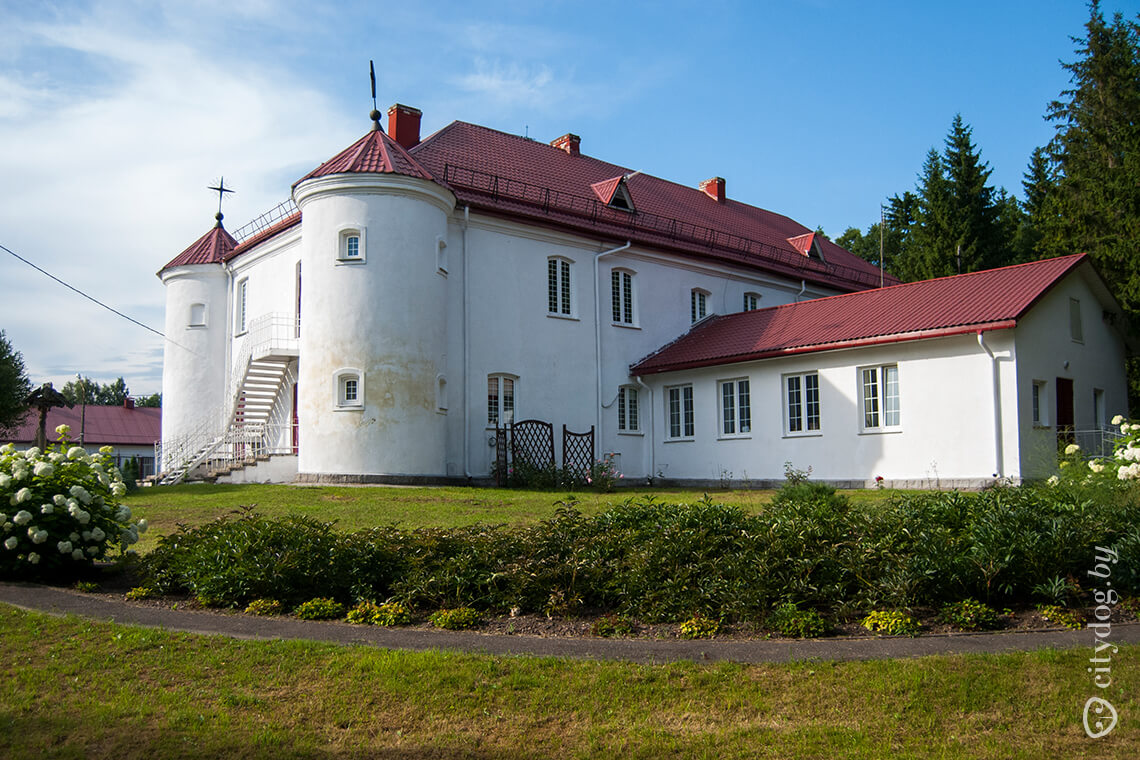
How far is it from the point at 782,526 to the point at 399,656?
3.87 metres

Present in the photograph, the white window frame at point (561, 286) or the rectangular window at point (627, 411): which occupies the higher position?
the white window frame at point (561, 286)

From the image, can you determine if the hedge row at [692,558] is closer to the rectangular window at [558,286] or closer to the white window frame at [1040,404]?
the white window frame at [1040,404]

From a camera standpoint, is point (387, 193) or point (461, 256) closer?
point (387, 193)

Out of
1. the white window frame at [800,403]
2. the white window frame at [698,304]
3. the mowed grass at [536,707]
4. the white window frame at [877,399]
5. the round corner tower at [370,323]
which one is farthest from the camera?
the white window frame at [698,304]

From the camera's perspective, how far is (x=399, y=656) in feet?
20.3

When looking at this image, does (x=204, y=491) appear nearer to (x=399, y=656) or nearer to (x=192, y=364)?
(x=192, y=364)

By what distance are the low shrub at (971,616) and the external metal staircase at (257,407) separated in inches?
816

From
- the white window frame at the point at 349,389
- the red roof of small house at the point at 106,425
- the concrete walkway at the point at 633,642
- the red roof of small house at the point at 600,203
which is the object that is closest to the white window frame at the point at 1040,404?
the red roof of small house at the point at 600,203

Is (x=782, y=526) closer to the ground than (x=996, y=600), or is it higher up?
higher up

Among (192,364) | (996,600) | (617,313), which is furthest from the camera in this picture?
(192,364)

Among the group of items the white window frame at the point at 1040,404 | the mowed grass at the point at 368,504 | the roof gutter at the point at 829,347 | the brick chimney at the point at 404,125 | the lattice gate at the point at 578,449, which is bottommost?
the mowed grass at the point at 368,504

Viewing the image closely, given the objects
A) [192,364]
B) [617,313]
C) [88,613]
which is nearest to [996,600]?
[88,613]

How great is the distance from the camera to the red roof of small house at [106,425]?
6284 centimetres

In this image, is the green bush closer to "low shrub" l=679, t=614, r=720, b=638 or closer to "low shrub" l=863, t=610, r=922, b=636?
"low shrub" l=679, t=614, r=720, b=638
